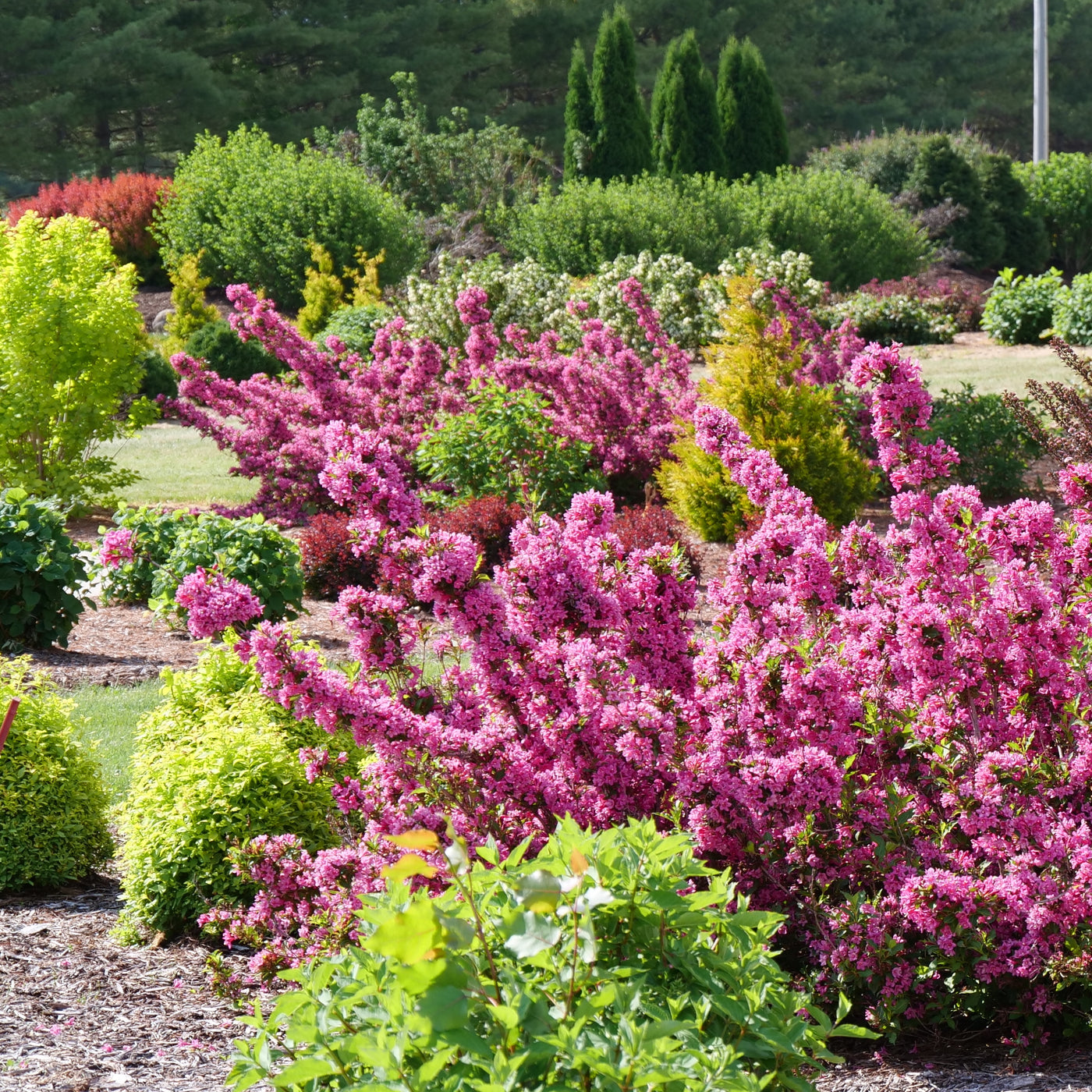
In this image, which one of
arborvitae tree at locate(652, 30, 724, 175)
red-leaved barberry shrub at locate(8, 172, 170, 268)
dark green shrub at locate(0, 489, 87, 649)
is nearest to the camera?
dark green shrub at locate(0, 489, 87, 649)

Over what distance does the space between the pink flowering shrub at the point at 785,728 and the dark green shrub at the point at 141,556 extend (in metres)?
4.91

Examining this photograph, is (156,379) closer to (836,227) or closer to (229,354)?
(229,354)

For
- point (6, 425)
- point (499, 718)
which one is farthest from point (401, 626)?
point (6, 425)

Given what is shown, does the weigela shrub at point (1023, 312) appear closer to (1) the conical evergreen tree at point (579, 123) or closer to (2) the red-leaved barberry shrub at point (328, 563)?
(1) the conical evergreen tree at point (579, 123)

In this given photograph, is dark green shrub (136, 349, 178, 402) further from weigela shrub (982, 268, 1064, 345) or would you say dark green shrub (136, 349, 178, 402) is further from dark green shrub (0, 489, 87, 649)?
weigela shrub (982, 268, 1064, 345)

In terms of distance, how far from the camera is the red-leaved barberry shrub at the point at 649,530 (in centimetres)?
740

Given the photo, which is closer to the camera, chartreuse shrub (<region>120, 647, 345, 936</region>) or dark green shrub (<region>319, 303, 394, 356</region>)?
chartreuse shrub (<region>120, 647, 345, 936</region>)

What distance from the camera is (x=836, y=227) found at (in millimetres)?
24031

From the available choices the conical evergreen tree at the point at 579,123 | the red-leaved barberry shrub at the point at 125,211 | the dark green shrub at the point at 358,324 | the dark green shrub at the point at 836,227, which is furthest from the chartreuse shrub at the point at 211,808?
the conical evergreen tree at the point at 579,123

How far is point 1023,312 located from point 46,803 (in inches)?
760

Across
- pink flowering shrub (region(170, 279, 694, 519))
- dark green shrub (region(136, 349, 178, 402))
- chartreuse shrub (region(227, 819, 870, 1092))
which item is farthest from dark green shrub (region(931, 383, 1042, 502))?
dark green shrub (region(136, 349, 178, 402))

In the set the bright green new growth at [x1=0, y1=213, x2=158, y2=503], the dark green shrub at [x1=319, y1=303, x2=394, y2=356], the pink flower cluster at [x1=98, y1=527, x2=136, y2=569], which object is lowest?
the pink flower cluster at [x1=98, y1=527, x2=136, y2=569]

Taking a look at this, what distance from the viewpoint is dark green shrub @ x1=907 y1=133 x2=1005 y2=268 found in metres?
27.8

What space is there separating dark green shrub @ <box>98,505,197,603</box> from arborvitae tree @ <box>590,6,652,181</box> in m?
22.3
